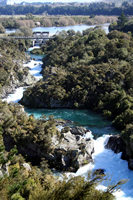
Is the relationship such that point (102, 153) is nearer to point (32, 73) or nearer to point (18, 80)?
point (18, 80)

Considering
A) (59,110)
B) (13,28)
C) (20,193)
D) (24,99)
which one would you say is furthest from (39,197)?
(13,28)

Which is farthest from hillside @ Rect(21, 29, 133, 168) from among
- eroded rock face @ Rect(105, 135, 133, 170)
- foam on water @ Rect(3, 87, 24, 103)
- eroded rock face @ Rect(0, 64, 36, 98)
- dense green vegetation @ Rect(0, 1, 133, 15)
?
dense green vegetation @ Rect(0, 1, 133, 15)

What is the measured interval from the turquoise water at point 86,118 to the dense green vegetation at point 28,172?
5.95 m

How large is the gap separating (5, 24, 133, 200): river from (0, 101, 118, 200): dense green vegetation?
3078mm

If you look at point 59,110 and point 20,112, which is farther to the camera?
point 59,110

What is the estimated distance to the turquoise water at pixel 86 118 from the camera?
1148 inches

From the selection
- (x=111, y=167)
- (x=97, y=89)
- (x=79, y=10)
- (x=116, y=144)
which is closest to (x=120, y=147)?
(x=116, y=144)

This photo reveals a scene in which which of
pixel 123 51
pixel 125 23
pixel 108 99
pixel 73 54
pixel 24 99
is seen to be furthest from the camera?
pixel 125 23

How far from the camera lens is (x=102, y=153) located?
2469 cm

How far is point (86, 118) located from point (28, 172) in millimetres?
14595

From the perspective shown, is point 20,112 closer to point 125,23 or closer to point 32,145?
point 32,145

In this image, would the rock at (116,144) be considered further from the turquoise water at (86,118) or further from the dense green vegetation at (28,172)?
the dense green vegetation at (28,172)

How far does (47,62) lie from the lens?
54.7 metres

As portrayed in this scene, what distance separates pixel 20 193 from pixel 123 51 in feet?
116
